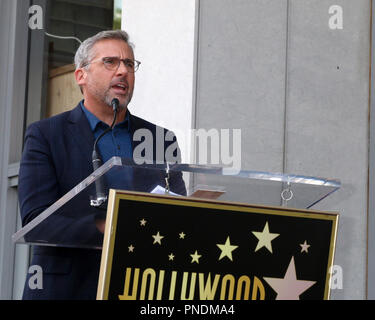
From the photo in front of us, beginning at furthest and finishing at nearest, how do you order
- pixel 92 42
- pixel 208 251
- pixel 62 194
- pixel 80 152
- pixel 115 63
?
pixel 92 42 → pixel 115 63 → pixel 80 152 → pixel 62 194 → pixel 208 251

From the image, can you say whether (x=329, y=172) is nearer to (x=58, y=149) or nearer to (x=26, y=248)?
(x=58, y=149)

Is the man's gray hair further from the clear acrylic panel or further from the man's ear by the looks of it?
the clear acrylic panel

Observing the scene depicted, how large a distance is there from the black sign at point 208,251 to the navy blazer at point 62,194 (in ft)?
0.42

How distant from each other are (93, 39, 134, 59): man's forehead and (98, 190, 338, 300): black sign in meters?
1.08

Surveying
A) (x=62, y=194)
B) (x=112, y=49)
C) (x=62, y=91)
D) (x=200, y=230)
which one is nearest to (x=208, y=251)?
(x=200, y=230)

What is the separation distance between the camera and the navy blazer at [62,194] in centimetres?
239

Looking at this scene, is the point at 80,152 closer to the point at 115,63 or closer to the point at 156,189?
the point at 115,63

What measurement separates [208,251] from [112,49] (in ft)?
3.92

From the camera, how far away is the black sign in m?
2.18

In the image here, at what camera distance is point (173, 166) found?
2.24m

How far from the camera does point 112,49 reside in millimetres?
3186

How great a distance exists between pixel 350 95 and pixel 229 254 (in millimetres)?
2728
